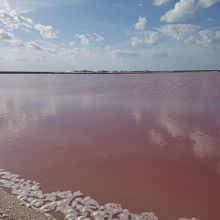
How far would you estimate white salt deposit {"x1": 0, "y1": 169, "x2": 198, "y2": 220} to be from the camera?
778 centimetres

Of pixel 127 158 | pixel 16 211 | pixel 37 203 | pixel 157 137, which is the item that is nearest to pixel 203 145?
pixel 157 137

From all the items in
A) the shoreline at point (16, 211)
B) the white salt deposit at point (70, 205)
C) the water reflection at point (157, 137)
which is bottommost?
the water reflection at point (157, 137)

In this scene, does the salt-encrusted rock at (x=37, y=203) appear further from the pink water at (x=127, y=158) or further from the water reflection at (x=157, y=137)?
the water reflection at (x=157, y=137)

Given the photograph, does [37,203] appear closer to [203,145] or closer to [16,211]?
[16,211]

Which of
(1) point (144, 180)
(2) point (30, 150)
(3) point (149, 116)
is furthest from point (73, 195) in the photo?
(3) point (149, 116)

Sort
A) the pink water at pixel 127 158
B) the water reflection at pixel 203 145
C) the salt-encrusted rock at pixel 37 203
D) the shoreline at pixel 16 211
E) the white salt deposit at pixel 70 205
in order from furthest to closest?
the water reflection at pixel 203 145 → the pink water at pixel 127 158 → the salt-encrusted rock at pixel 37 203 → the white salt deposit at pixel 70 205 → the shoreline at pixel 16 211

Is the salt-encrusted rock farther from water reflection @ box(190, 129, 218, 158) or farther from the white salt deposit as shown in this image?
water reflection @ box(190, 129, 218, 158)

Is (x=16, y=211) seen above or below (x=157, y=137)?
above

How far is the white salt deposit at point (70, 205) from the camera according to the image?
778 centimetres

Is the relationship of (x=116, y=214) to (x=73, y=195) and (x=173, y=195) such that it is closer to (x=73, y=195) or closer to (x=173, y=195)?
(x=73, y=195)

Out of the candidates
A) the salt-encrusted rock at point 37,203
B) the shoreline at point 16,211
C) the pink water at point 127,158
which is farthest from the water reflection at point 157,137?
the shoreline at point 16,211

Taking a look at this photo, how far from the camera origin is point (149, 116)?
22219 millimetres

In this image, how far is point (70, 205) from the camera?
828 centimetres

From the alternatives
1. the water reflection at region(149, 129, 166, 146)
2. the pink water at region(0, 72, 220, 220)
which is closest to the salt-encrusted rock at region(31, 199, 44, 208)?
the pink water at region(0, 72, 220, 220)
